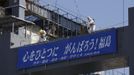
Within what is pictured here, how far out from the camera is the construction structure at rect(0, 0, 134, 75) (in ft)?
144

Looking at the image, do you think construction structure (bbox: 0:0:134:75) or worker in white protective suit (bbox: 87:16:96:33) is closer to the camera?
construction structure (bbox: 0:0:134:75)

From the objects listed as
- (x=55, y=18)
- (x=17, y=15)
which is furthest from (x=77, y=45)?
(x=55, y=18)

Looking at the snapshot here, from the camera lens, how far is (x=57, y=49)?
46.9m

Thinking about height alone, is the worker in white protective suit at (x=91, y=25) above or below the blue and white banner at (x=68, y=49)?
above

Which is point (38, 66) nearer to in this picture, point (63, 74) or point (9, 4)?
point (63, 74)

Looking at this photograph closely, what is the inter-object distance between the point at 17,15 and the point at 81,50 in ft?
38.5

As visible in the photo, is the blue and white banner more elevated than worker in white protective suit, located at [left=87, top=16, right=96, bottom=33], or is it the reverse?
worker in white protective suit, located at [left=87, top=16, right=96, bottom=33]

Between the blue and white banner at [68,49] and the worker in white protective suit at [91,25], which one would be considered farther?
the worker in white protective suit at [91,25]

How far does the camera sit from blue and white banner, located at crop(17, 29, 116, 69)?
44.4 meters

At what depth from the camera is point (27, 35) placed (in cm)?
5656

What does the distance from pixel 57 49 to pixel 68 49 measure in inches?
38.8

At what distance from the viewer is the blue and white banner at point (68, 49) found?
4438 cm

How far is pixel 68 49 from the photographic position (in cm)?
4631

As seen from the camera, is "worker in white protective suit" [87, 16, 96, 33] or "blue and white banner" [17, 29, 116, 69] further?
"worker in white protective suit" [87, 16, 96, 33]
